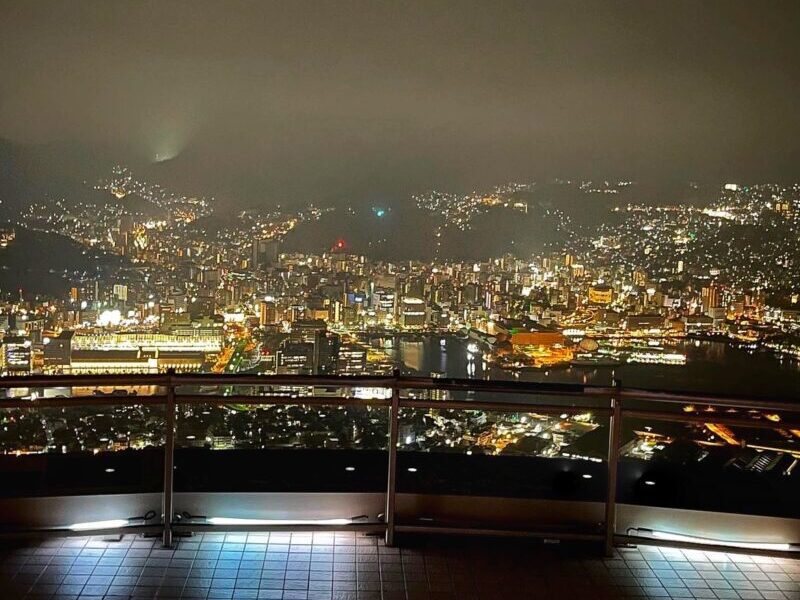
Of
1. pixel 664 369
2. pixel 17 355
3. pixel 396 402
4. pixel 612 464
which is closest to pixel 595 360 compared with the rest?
pixel 664 369

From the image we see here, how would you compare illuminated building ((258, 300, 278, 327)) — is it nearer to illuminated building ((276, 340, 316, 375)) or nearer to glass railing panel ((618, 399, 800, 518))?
illuminated building ((276, 340, 316, 375))

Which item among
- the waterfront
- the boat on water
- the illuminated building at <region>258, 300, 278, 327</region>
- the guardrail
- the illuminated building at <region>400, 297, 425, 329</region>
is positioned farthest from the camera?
the illuminated building at <region>400, 297, 425, 329</region>

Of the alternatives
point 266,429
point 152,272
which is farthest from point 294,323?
point 266,429

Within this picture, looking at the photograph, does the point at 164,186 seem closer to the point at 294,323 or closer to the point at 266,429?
the point at 294,323

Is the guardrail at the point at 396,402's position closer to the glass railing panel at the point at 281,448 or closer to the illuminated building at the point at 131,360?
the glass railing panel at the point at 281,448

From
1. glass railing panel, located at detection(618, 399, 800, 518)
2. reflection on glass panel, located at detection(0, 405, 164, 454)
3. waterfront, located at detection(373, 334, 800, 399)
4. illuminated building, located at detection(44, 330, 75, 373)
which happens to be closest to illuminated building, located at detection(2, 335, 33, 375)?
illuminated building, located at detection(44, 330, 75, 373)

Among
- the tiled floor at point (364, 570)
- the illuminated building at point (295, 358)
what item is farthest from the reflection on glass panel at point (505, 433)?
the illuminated building at point (295, 358)

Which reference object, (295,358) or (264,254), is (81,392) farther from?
(264,254)
